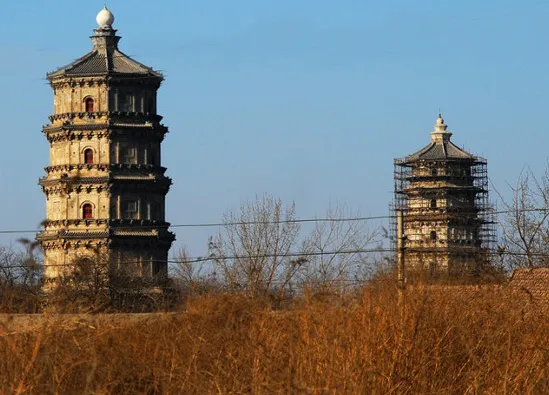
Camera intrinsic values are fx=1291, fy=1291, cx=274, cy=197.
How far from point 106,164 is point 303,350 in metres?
45.7

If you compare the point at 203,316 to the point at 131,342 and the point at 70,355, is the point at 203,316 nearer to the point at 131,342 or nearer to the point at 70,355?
the point at 131,342

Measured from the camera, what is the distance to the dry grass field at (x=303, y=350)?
403 inches

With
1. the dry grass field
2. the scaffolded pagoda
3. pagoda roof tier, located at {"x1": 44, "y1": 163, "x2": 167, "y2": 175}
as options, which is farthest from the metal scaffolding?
the dry grass field

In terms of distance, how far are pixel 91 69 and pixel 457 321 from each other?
4535 centimetres

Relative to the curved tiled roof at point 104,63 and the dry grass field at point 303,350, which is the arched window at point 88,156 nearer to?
the curved tiled roof at point 104,63

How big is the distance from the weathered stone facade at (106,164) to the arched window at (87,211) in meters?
0.02

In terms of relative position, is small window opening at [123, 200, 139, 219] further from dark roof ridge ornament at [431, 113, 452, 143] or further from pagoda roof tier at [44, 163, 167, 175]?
dark roof ridge ornament at [431, 113, 452, 143]

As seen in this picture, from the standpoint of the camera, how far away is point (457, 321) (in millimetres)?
12930

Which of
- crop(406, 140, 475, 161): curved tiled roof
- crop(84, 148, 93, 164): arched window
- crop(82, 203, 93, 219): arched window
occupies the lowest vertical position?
crop(82, 203, 93, 219): arched window

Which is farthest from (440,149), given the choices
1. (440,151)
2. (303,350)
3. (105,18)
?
(303,350)

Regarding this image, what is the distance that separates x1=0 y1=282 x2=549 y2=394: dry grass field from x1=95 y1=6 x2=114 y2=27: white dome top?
46570 millimetres

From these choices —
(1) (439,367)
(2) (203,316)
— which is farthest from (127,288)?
(1) (439,367)

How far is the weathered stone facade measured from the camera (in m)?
55.3

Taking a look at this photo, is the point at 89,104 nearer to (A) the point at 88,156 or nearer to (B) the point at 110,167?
(A) the point at 88,156
